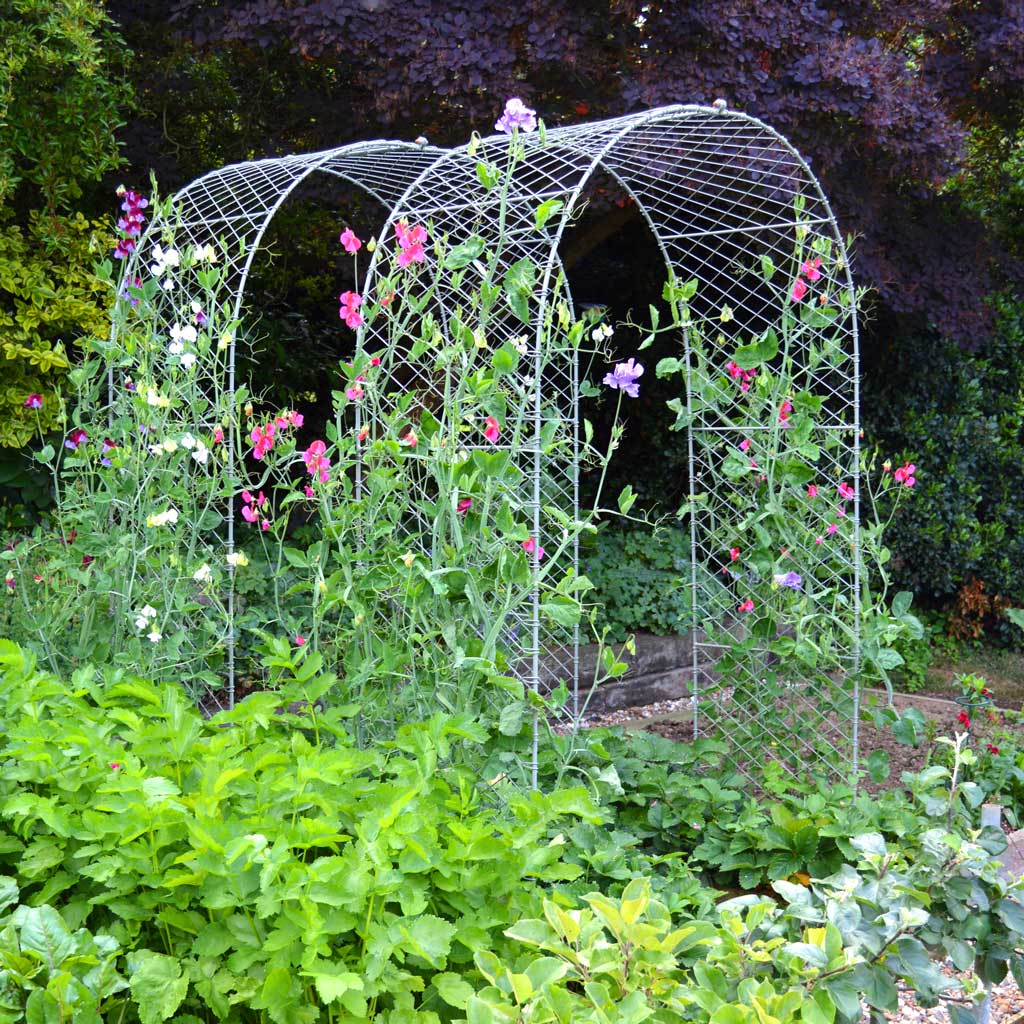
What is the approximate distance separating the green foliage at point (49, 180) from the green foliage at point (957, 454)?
14.7ft

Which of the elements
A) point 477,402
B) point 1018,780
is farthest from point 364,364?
point 1018,780

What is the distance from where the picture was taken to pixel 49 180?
528cm

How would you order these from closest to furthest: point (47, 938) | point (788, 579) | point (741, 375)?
1. point (47, 938)
2. point (788, 579)
3. point (741, 375)

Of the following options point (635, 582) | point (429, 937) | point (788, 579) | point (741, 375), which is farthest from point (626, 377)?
point (635, 582)

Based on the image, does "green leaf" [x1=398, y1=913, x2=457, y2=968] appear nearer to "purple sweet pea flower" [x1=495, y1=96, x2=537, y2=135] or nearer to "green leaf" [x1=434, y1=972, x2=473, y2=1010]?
"green leaf" [x1=434, y1=972, x2=473, y2=1010]

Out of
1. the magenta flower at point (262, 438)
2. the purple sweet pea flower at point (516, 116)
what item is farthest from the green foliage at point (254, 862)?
the purple sweet pea flower at point (516, 116)

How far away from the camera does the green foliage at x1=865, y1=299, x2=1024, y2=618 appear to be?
6.66 meters

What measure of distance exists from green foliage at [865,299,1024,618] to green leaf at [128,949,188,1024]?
5552 millimetres

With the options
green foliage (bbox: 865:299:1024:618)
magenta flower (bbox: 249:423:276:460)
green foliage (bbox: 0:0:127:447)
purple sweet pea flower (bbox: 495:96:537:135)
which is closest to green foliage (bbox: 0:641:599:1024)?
magenta flower (bbox: 249:423:276:460)

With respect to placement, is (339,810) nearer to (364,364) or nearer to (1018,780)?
(364,364)

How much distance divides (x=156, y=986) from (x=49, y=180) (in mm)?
4522

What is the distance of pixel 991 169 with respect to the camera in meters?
7.01

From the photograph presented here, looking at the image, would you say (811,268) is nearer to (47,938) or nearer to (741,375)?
(741,375)

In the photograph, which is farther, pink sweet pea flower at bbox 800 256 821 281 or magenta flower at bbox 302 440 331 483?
pink sweet pea flower at bbox 800 256 821 281
